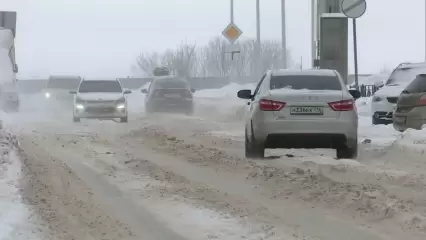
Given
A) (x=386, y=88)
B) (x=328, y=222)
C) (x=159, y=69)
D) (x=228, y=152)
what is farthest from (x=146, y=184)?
(x=159, y=69)

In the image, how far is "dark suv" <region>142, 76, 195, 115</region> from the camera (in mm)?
26812

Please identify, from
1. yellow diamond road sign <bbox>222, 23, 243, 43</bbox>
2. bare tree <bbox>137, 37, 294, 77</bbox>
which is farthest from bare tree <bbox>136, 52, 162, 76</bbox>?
yellow diamond road sign <bbox>222, 23, 243, 43</bbox>

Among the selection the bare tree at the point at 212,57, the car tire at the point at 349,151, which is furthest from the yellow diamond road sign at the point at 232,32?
the bare tree at the point at 212,57

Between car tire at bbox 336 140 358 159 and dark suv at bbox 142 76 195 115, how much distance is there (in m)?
15.9

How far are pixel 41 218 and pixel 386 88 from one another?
13347 millimetres

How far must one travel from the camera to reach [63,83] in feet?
109

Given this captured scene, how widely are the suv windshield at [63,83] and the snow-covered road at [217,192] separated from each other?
1894cm

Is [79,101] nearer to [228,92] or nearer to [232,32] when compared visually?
[232,32]

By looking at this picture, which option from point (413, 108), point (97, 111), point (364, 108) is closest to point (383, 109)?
point (413, 108)

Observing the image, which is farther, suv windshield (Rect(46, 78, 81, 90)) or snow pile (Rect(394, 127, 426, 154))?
suv windshield (Rect(46, 78, 81, 90))

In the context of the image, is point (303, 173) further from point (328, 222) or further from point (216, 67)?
point (216, 67)

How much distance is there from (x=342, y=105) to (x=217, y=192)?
3.38m

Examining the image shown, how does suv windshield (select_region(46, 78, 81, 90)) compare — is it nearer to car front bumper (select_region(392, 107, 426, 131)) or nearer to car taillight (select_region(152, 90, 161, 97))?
car taillight (select_region(152, 90, 161, 97))

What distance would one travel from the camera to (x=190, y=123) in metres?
21.7
